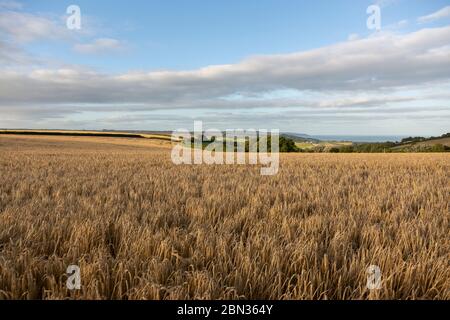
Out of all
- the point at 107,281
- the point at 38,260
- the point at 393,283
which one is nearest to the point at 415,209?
the point at 393,283

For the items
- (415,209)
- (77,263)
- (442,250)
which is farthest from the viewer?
(415,209)

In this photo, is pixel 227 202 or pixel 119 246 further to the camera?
pixel 227 202

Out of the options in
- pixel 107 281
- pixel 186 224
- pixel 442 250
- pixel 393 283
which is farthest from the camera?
pixel 186 224

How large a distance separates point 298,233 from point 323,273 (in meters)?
1.19

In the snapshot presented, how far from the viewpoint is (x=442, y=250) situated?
3641 millimetres

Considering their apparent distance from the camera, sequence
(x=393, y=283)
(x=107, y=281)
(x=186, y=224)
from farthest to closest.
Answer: (x=186, y=224)
(x=393, y=283)
(x=107, y=281)

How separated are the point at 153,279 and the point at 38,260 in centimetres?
110

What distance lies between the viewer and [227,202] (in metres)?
6.30

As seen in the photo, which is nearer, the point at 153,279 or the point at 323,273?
the point at 153,279

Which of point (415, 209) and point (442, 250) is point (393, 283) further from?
point (415, 209)

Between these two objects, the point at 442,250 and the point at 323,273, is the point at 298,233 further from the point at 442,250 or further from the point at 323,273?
the point at 442,250
